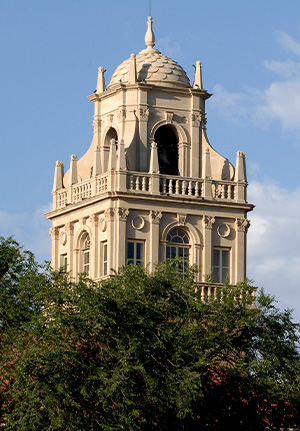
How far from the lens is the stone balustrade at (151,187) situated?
3841 inches

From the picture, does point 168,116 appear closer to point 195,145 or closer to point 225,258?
point 195,145

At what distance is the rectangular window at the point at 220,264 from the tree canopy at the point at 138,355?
35.3ft

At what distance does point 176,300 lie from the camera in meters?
84.0

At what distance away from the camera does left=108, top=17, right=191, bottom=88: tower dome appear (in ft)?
332

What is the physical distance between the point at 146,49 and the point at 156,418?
28.0 metres

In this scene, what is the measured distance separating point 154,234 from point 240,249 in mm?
4974

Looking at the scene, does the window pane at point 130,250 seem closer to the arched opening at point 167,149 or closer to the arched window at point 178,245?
the arched window at point 178,245

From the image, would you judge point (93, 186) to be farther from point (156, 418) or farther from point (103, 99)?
point (156, 418)

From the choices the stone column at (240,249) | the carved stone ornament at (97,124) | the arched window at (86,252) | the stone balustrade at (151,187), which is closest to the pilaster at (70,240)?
the arched window at (86,252)

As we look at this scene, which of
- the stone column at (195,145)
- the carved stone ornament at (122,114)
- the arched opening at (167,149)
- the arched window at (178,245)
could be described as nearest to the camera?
the arched window at (178,245)

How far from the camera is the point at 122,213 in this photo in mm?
96938

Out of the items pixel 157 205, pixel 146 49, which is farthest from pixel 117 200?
pixel 146 49

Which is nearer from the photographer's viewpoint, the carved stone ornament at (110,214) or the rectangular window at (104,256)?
the carved stone ornament at (110,214)

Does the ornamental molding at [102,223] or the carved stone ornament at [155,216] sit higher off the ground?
the carved stone ornament at [155,216]
